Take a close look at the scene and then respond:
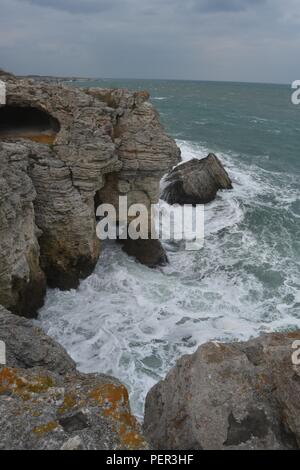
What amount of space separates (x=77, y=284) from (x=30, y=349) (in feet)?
31.2

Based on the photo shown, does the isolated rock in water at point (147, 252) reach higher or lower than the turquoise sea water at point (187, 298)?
higher

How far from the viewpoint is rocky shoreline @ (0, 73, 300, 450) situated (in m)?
A: 5.32

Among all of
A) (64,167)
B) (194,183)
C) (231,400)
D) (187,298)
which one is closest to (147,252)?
(187,298)

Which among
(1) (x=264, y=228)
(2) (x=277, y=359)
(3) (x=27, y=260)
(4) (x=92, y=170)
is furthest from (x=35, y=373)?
(1) (x=264, y=228)

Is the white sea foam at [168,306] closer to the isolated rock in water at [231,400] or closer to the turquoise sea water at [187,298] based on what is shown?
the turquoise sea water at [187,298]

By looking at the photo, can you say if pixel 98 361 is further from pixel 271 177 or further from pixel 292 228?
pixel 271 177

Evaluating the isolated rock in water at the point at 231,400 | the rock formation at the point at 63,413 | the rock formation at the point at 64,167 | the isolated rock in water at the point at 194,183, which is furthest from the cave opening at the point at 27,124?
the isolated rock in water at the point at 231,400

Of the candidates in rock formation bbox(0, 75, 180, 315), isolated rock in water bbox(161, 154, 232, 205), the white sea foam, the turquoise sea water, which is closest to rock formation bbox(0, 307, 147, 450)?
the turquoise sea water

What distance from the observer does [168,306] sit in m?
17.0

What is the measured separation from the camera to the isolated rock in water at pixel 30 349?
27.6 ft

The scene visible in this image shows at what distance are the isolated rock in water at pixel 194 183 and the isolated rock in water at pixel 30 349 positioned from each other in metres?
21.0

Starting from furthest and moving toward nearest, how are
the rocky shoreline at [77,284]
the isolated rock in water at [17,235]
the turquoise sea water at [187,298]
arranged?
the turquoise sea water at [187,298] → the isolated rock in water at [17,235] → the rocky shoreline at [77,284]

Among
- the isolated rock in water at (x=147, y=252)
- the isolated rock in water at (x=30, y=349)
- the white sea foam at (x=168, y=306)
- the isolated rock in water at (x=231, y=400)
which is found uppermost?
the isolated rock in water at (x=231, y=400)

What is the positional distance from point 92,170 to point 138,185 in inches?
148
